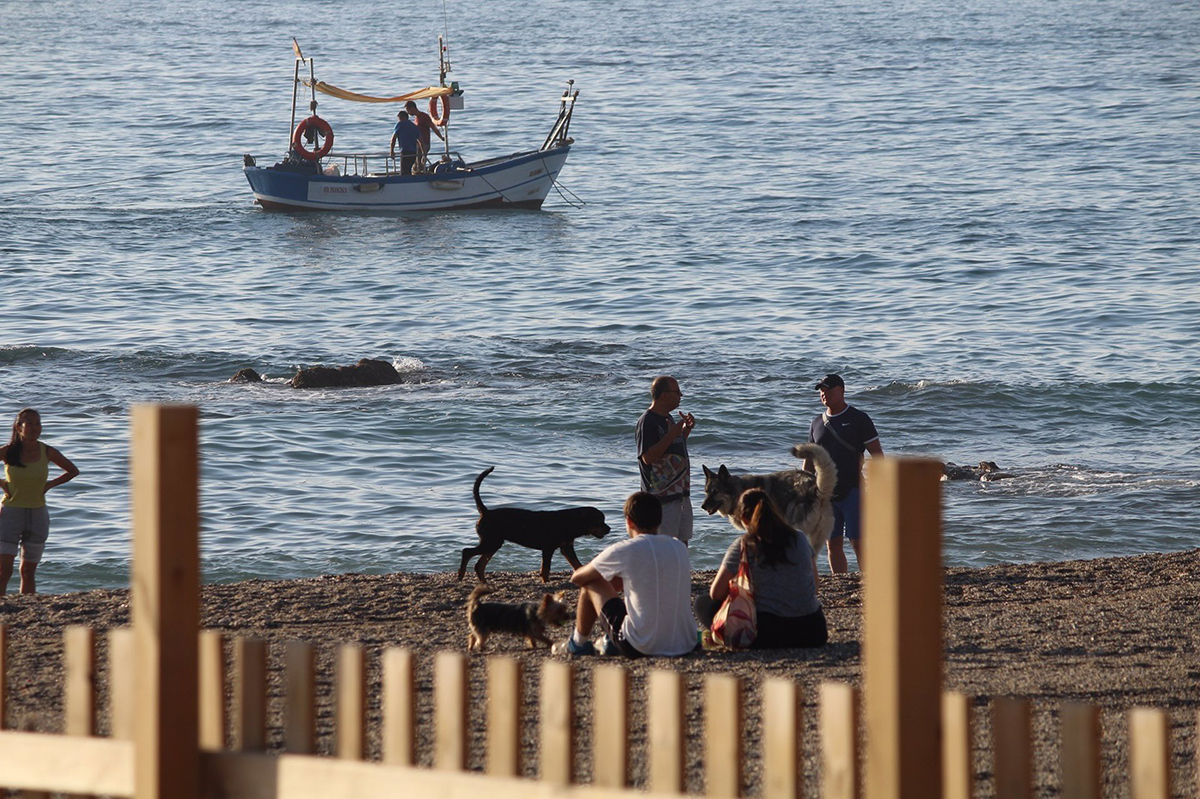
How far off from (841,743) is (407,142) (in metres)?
35.8

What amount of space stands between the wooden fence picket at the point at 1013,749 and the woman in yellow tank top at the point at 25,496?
8262mm

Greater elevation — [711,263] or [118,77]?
[118,77]

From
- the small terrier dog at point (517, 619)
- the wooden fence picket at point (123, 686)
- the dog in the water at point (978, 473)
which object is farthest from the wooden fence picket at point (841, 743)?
the dog in the water at point (978, 473)

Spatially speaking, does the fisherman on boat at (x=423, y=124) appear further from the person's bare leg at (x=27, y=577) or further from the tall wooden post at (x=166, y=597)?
the tall wooden post at (x=166, y=597)

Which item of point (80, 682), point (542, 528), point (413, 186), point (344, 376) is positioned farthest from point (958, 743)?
point (413, 186)

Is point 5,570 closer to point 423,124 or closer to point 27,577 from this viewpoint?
point 27,577

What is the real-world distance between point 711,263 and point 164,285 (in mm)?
12598

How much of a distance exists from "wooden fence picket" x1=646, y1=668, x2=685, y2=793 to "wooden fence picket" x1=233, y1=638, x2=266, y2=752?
77 cm

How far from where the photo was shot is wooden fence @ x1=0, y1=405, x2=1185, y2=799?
2.14m

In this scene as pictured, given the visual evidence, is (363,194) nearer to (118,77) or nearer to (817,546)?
(817,546)

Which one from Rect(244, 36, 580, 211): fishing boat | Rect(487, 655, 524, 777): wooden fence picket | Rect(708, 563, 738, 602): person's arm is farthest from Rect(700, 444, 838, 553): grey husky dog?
Rect(244, 36, 580, 211): fishing boat

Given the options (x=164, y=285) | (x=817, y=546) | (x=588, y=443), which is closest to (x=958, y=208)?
(x=164, y=285)

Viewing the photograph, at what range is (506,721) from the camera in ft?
8.13

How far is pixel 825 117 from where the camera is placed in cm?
5525
